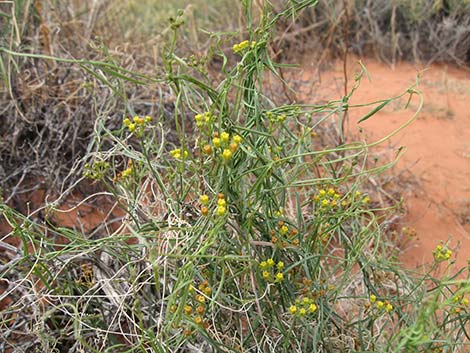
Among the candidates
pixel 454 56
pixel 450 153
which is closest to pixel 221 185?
pixel 450 153

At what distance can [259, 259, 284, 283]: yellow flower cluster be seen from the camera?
114 centimetres

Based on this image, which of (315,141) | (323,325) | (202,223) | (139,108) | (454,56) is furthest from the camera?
(454,56)

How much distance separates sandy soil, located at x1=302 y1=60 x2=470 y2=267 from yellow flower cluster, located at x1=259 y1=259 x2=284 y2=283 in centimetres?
71

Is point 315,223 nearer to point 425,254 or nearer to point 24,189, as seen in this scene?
point 425,254

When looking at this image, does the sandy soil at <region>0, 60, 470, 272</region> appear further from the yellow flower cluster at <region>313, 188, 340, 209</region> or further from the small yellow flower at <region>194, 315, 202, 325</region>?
the yellow flower cluster at <region>313, 188, 340, 209</region>

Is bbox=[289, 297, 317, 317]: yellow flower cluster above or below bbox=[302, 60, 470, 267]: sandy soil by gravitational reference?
above

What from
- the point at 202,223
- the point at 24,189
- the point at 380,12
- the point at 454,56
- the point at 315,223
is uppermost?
the point at 202,223

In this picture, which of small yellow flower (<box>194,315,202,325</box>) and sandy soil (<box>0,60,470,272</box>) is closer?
small yellow flower (<box>194,315,202,325</box>)

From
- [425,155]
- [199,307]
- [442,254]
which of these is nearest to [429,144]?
[425,155]

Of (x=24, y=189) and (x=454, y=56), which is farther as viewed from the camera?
(x=454, y=56)

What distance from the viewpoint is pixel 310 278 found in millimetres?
1268

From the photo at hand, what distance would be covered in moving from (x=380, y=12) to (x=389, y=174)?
2.21 m

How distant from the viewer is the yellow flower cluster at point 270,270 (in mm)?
1140

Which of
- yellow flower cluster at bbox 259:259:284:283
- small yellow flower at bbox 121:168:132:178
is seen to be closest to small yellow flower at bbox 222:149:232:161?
yellow flower cluster at bbox 259:259:284:283
